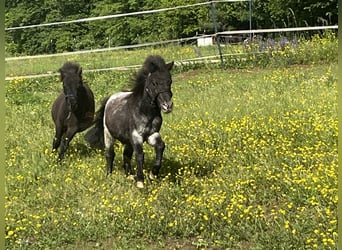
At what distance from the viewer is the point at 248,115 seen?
7.84 meters

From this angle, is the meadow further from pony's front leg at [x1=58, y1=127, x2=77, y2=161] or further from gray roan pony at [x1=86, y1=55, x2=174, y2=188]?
gray roan pony at [x1=86, y1=55, x2=174, y2=188]

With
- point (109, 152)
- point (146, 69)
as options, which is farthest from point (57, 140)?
point (146, 69)

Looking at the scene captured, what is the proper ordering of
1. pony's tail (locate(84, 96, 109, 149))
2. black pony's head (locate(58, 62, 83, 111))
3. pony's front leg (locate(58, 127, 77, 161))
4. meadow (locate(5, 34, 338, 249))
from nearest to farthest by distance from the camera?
meadow (locate(5, 34, 338, 249)) → black pony's head (locate(58, 62, 83, 111)) → pony's tail (locate(84, 96, 109, 149)) → pony's front leg (locate(58, 127, 77, 161))

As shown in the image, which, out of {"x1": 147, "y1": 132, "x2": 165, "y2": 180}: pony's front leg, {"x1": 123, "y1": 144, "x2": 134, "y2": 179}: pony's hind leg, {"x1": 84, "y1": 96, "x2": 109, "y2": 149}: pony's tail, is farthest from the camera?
{"x1": 84, "y1": 96, "x2": 109, "y2": 149}: pony's tail

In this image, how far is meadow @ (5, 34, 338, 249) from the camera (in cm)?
452

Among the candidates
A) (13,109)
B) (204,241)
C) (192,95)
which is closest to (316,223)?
(204,241)

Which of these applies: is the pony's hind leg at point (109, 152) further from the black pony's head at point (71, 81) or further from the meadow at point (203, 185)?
the black pony's head at point (71, 81)

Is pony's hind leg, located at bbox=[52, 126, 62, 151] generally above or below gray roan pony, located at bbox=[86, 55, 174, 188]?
below

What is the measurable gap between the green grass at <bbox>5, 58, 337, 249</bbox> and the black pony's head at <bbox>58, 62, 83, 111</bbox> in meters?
0.83

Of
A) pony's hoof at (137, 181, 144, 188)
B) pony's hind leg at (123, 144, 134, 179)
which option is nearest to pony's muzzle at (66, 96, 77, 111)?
pony's hind leg at (123, 144, 134, 179)

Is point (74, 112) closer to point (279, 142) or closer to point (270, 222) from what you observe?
point (279, 142)

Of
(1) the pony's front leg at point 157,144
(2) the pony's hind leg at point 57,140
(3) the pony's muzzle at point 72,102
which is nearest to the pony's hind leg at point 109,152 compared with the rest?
(3) the pony's muzzle at point 72,102

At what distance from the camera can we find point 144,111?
18.3ft

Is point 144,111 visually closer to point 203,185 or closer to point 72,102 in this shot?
point 203,185
